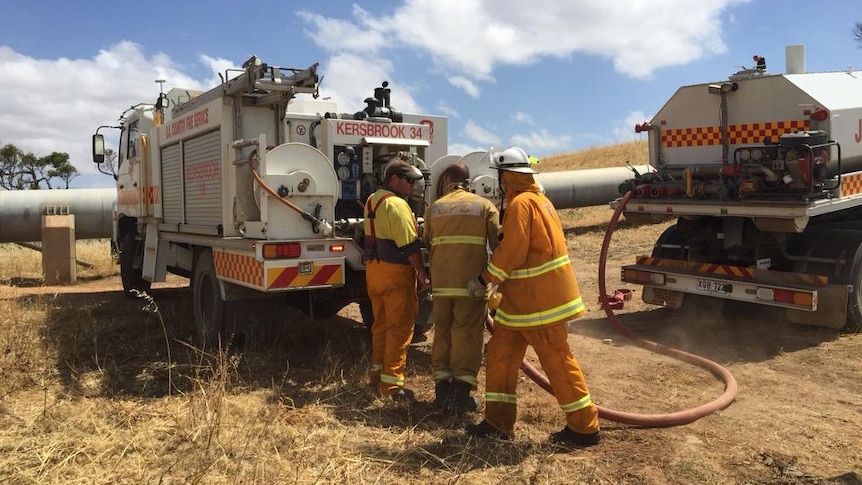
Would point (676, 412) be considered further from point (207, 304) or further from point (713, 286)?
point (207, 304)

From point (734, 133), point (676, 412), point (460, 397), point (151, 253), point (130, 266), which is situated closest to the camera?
point (676, 412)

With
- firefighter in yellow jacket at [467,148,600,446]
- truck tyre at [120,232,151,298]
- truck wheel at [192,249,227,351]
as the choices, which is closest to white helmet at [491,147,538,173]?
firefighter in yellow jacket at [467,148,600,446]

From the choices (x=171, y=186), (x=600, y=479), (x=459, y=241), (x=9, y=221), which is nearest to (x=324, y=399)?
(x=459, y=241)

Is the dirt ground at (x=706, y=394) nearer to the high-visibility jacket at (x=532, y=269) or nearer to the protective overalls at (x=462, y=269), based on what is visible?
the protective overalls at (x=462, y=269)

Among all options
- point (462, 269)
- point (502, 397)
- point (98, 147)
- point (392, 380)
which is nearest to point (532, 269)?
point (462, 269)

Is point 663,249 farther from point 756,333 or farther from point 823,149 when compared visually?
point 823,149

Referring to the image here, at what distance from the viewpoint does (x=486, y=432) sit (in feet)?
13.4

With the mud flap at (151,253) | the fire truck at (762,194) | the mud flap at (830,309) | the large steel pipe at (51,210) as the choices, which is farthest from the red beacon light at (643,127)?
the large steel pipe at (51,210)

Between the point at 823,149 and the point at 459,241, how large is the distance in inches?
148

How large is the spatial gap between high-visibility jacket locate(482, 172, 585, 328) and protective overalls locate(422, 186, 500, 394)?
1.46 feet

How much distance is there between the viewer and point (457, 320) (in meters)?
4.54

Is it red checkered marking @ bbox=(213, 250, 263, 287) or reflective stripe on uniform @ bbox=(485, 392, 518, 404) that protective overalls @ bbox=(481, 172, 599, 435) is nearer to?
reflective stripe on uniform @ bbox=(485, 392, 518, 404)

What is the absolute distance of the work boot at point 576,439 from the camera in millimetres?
3934

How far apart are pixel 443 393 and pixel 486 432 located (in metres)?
0.58
